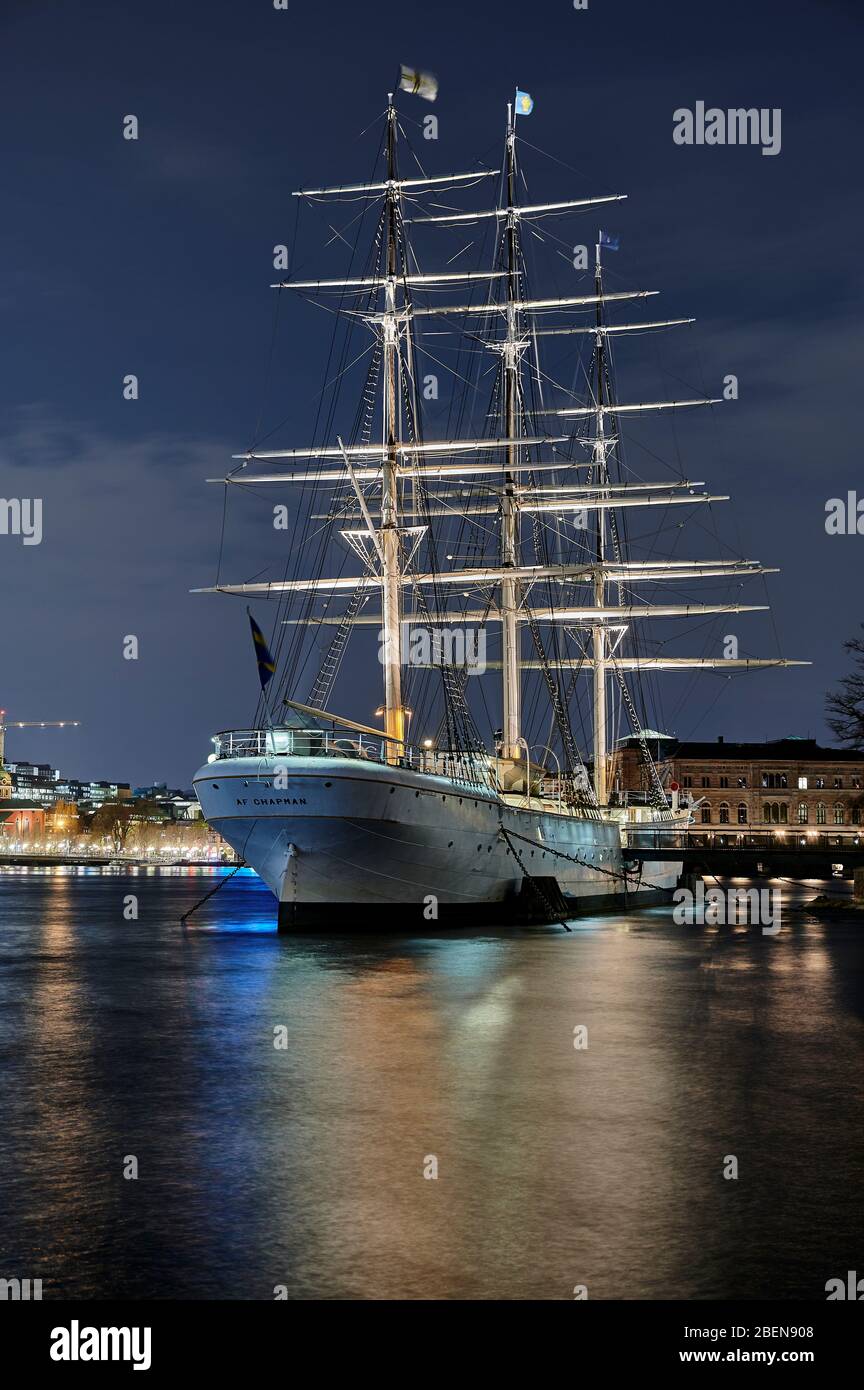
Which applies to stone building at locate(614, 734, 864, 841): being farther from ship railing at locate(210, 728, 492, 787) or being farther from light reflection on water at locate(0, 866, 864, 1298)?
light reflection on water at locate(0, 866, 864, 1298)

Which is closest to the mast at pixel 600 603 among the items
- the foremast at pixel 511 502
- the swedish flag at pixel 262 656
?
the foremast at pixel 511 502

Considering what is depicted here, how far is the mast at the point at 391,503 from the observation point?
49094 mm

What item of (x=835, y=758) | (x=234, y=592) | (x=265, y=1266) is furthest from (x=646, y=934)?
(x=835, y=758)

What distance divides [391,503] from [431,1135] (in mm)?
38122

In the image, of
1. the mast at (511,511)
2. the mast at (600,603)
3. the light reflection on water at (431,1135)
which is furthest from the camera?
the mast at (600,603)

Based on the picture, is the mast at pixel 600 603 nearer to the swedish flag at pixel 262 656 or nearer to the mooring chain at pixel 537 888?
the mooring chain at pixel 537 888

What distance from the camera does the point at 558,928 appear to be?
53656mm

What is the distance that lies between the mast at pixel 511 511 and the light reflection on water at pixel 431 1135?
30.3 metres

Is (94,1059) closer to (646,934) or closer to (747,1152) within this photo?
(747,1152)

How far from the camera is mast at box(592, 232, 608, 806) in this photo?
80.0m

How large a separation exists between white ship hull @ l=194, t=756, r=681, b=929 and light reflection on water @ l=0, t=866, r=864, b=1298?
9831 millimetres

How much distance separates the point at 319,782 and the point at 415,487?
1764 centimetres

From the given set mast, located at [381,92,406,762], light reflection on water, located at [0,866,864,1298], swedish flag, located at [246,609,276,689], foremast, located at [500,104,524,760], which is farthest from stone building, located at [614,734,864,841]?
light reflection on water, located at [0,866,864,1298]

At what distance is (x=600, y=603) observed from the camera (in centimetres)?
8038
